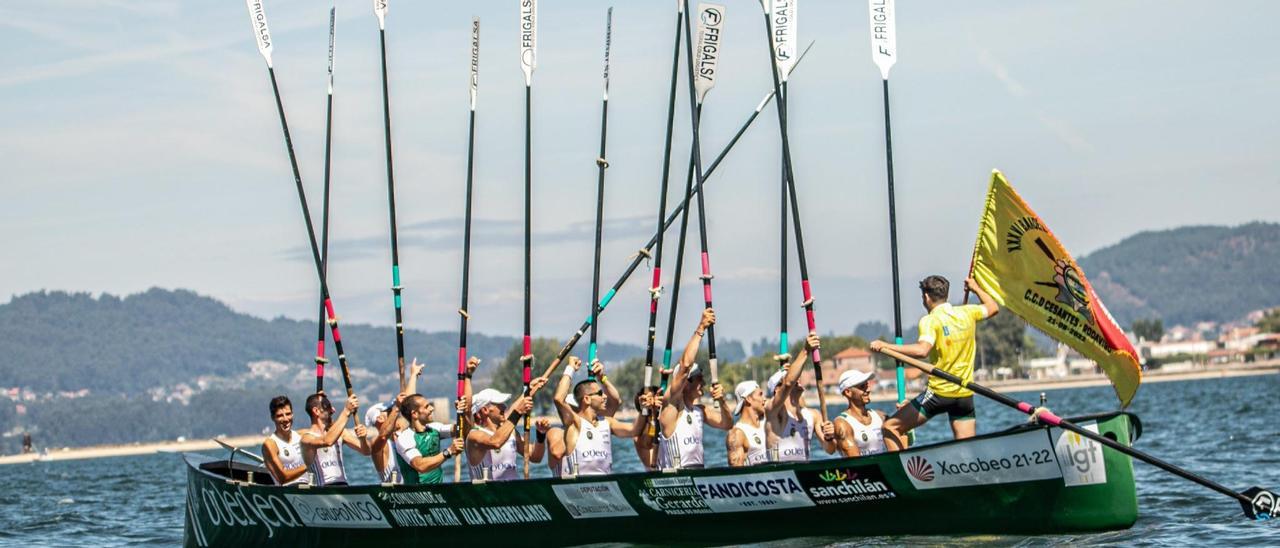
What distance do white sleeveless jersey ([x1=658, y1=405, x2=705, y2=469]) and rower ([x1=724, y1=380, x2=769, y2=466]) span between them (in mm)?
365

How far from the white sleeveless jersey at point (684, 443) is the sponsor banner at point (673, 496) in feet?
2.35

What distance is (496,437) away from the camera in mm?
17969

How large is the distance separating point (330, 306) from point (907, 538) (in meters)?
9.16

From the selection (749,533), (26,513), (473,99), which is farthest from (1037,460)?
(26,513)

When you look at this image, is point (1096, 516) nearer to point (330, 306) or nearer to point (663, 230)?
point (663, 230)

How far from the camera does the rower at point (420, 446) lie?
18.3m

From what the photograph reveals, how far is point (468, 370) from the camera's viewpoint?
19984 millimetres

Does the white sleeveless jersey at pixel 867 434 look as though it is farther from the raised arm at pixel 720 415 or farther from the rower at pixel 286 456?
the rower at pixel 286 456

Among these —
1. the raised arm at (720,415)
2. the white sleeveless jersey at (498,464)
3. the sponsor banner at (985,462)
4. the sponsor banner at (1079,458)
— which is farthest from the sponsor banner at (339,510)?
the sponsor banner at (1079,458)

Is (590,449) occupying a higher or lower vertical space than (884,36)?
lower

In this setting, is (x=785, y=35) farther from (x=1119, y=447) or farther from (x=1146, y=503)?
(x=1146, y=503)

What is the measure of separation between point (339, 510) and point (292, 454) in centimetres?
85

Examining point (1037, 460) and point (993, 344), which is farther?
point (993, 344)

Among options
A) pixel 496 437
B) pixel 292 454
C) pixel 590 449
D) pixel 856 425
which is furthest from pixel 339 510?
pixel 856 425
